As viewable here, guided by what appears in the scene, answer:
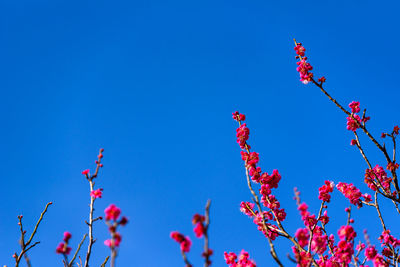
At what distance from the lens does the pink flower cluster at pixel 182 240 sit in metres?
2.57

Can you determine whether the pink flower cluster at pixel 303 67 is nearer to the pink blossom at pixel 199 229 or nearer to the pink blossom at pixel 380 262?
the pink blossom at pixel 380 262

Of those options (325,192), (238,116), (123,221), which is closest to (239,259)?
(325,192)

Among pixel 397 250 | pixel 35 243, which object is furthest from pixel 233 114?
pixel 35 243

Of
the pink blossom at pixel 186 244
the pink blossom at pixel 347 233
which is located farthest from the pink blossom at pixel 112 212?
the pink blossom at pixel 347 233

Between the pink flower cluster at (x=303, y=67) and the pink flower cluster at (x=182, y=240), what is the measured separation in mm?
5604

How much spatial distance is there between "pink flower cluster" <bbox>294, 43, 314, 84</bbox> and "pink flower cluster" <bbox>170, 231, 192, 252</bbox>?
560cm

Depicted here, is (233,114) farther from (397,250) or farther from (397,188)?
(397,250)

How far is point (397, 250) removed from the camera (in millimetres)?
6090

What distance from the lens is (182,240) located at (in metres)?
2.60

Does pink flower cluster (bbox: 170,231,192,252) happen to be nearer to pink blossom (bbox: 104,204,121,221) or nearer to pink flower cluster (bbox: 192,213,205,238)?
pink flower cluster (bbox: 192,213,205,238)

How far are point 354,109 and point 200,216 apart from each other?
20.5 ft

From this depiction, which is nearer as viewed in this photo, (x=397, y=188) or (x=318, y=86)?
(x=397, y=188)

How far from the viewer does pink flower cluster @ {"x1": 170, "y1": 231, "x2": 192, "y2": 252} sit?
101 inches

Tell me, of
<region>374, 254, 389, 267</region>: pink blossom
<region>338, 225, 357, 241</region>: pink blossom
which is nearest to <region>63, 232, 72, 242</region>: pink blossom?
<region>338, 225, 357, 241</region>: pink blossom
